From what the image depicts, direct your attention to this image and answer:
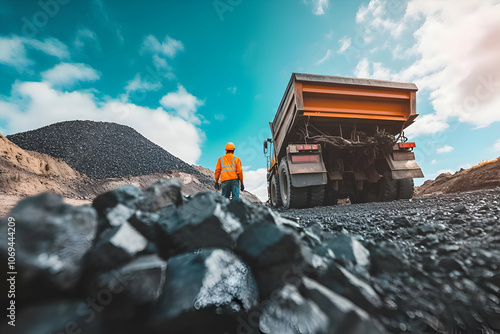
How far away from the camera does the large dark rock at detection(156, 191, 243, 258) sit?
1111mm

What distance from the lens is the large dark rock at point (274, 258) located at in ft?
3.30

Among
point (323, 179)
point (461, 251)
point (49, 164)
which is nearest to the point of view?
point (461, 251)

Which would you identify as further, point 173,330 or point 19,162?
point 19,162

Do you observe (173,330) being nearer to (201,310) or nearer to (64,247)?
(201,310)

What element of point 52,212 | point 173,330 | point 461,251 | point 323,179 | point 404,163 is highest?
point 404,163

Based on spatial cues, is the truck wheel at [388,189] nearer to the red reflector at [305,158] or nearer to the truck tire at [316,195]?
the truck tire at [316,195]

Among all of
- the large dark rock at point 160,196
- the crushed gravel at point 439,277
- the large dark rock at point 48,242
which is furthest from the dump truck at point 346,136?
the large dark rock at point 48,242

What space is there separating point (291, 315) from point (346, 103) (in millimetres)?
4848

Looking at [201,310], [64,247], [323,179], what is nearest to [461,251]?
[201,310]

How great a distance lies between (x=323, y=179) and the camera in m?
4.54

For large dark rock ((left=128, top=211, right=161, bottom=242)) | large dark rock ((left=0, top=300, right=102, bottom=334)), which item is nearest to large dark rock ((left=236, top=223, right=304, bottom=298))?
large dark rock ((left=128, top=211, right=161, bottom=242))

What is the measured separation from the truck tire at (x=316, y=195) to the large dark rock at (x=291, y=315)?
13.3 feet

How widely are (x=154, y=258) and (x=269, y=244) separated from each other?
1.70ft

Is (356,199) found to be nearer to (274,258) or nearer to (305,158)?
(305,158)
